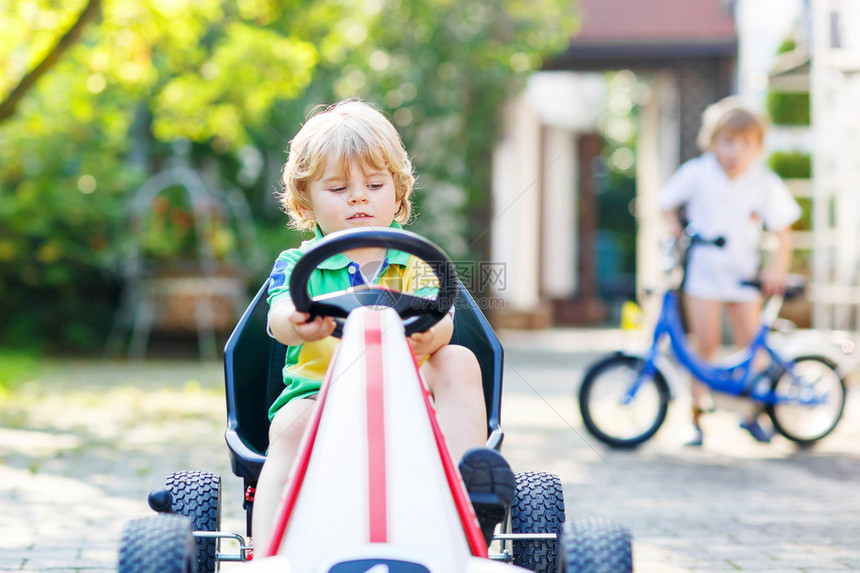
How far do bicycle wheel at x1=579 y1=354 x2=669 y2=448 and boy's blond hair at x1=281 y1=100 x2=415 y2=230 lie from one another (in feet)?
8.78

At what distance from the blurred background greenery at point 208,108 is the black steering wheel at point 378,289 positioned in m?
5.47

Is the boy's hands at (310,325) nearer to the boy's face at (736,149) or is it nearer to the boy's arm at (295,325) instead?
the boy's arm at (295,325)

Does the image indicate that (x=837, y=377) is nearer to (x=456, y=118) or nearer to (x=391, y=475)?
(x=391, y=475)

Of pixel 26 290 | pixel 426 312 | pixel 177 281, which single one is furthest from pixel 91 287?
pixel 426 312

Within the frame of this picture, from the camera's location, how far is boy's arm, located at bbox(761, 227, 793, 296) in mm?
5023

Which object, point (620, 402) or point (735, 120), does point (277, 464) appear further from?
point (735, 120)

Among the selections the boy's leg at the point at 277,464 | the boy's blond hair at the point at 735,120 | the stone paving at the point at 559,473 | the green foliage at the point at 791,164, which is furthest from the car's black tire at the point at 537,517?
the green foliage at the point at 791,164

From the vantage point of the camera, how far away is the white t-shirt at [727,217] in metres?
5.16

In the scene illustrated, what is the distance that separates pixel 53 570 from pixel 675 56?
430 inches

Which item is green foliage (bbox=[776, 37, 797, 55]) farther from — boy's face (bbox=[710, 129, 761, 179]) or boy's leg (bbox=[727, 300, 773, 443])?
boy's leg (bbox=[727, 300, 773, 443])

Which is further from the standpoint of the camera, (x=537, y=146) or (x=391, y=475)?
(x=537, y=146)

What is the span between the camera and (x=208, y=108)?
320 inches

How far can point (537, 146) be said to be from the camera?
1386 centimetres

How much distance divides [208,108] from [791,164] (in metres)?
5.89
